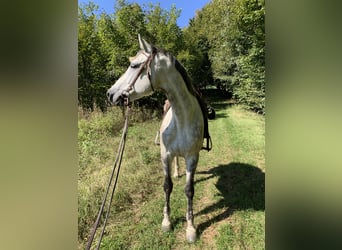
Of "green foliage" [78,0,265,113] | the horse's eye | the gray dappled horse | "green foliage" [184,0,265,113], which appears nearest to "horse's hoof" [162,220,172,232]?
the gray dappled horse

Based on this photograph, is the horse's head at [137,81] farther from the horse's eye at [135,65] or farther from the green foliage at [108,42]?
the green foliage at [108,42]

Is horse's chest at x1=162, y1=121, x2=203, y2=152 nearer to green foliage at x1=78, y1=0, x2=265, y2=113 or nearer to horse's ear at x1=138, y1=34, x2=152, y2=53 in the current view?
horse's ear at x1=138, y1=34, x2=152, y2=53

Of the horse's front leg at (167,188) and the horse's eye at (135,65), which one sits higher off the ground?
the horse's eye at (135,65)

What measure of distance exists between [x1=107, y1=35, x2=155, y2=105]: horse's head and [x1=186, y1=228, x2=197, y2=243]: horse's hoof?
4.14 feet

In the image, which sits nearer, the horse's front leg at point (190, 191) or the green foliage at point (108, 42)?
the horse's front leg at point (190, 191)

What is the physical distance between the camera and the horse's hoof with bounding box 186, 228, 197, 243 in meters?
2.36

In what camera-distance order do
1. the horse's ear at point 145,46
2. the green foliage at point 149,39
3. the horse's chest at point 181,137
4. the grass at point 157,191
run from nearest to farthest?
the horse's ear at point 145,46, the horse's chest at point 181,137, the grass at point 157,191, the green foliage at point 149,39

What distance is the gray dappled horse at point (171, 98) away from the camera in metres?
1.95

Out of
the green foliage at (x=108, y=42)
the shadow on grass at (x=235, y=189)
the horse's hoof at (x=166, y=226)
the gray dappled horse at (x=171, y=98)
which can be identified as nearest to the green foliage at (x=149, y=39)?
the green foliage at (x=108, y=42)

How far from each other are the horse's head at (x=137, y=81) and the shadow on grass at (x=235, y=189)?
1419 mm
